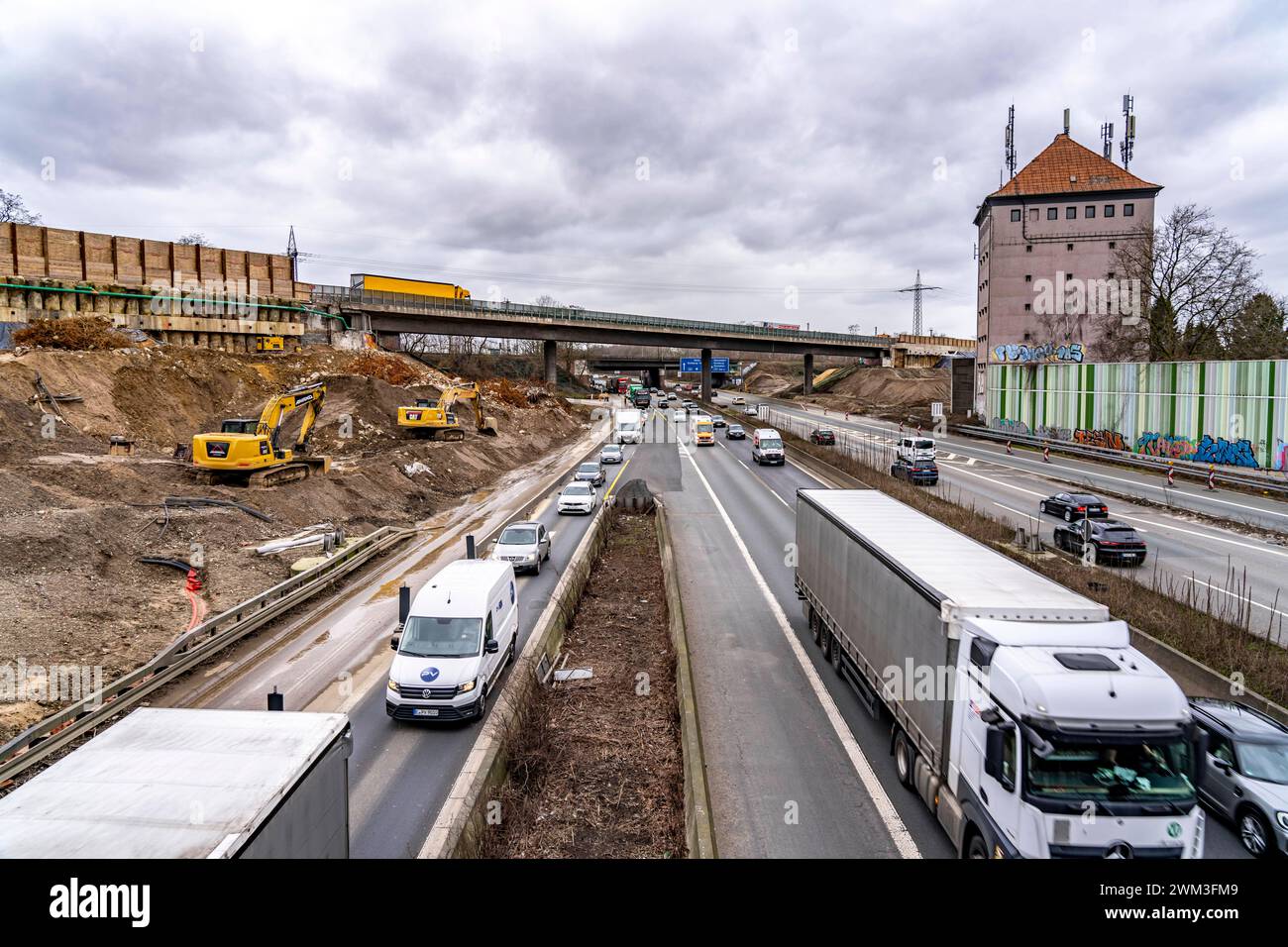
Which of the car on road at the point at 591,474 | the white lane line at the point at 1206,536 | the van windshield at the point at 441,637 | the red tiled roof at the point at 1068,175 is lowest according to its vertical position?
the white lane line at the point at 1206,536

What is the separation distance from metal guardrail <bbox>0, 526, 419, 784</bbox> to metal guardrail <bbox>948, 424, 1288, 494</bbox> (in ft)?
136

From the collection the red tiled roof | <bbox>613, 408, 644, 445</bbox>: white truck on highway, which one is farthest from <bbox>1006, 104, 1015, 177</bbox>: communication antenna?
<bbox>613, 408, 644, 445</bbox>: white truck on highway

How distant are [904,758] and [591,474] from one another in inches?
1183

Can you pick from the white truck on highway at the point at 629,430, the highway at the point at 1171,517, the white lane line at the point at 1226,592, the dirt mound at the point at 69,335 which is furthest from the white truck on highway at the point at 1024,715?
the white truck on highway at the point at 629,430

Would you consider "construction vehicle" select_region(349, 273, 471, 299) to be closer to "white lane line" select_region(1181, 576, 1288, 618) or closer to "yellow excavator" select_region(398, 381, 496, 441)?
"yellow excavator" select_region(398, 381, 496, 441)

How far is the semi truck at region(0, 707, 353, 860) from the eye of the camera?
5.73m

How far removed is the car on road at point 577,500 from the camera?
34188 millimetres

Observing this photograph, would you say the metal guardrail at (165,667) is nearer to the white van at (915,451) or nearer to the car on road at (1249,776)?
the car on road at (1249,776)

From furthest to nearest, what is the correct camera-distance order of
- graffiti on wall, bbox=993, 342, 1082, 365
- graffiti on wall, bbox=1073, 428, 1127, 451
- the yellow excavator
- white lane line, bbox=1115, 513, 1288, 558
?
graffiti on wall, bbox=993, 342, 1082, 365, graffiti on wall, bbox=1073, 428, 1127, 451, the yellow excavator, white lane line, bbox=1115, 513, 1288, 558

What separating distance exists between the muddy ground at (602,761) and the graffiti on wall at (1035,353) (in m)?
62.7
